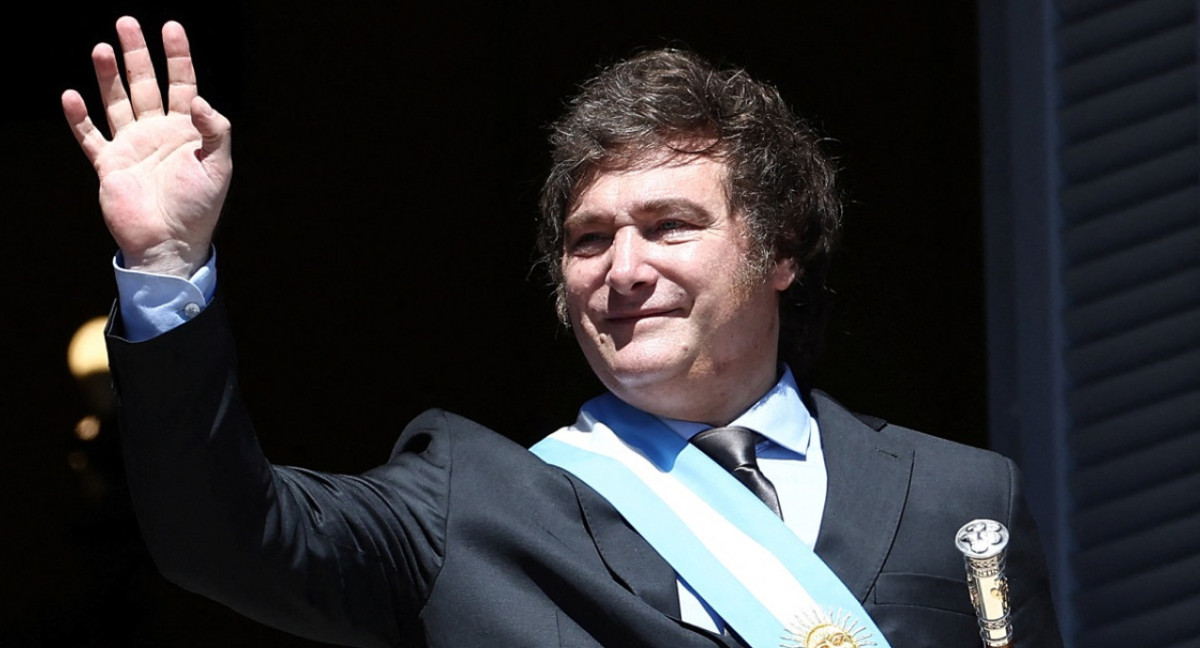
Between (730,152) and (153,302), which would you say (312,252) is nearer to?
(730,152)

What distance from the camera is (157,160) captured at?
2.33 metres

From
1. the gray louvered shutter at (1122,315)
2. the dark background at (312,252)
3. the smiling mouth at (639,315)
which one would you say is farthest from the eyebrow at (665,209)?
the dark background at (312,252)

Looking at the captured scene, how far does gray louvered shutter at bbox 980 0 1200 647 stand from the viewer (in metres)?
3.73

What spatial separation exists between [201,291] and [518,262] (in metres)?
2.91

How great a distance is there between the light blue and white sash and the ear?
1.09ft

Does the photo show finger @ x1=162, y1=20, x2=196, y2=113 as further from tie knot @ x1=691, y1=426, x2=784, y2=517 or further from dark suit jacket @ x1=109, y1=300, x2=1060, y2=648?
tie knot @ x1=691, y1=426, x2=784, y2=517

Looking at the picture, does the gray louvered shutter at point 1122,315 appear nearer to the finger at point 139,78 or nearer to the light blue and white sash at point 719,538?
the light blue and white sash at point 719,538

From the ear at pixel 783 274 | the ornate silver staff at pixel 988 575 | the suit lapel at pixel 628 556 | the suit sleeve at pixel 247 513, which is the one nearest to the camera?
the suit sleeve at pixel 247 513

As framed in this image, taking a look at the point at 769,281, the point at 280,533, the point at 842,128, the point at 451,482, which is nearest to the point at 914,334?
the point at 842,128

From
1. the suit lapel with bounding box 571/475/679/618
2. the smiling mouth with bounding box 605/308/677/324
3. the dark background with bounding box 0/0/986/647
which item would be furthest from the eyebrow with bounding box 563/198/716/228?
the dark background with bounding box 0/0/986/647

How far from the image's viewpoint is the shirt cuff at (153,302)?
2.25 m

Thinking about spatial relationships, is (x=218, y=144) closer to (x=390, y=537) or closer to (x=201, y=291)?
(x=201, y=291)

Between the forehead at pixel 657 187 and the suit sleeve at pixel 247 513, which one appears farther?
the forehead at pixel 657 187

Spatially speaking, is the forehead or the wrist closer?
the wrist
